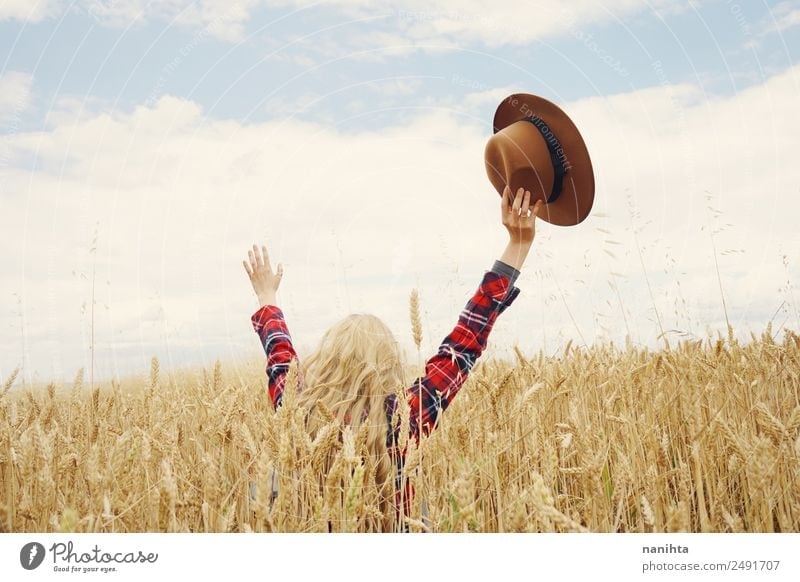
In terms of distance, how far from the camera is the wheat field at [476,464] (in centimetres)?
121

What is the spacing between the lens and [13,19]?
2.12 metres

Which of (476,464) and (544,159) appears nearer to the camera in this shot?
(476,464)

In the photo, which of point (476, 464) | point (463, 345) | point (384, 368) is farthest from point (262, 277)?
point (476, 464)

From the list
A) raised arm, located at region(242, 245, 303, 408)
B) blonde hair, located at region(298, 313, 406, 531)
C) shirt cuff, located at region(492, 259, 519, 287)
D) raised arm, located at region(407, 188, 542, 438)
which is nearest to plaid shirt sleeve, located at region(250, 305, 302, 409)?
raised arm, located at region(242, 245, 303, 408)

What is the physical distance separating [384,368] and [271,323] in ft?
1.68

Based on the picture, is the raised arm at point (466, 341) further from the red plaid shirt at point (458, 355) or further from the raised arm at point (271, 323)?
the raised arm at point (271, 323)

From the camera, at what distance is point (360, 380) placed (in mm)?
1720

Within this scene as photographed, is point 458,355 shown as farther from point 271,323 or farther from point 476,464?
point 271,323

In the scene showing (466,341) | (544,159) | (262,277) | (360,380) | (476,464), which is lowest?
(476,464)

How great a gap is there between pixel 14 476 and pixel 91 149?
46.2 inches

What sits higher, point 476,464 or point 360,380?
point 360,380

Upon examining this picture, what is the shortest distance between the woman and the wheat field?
8 cm
